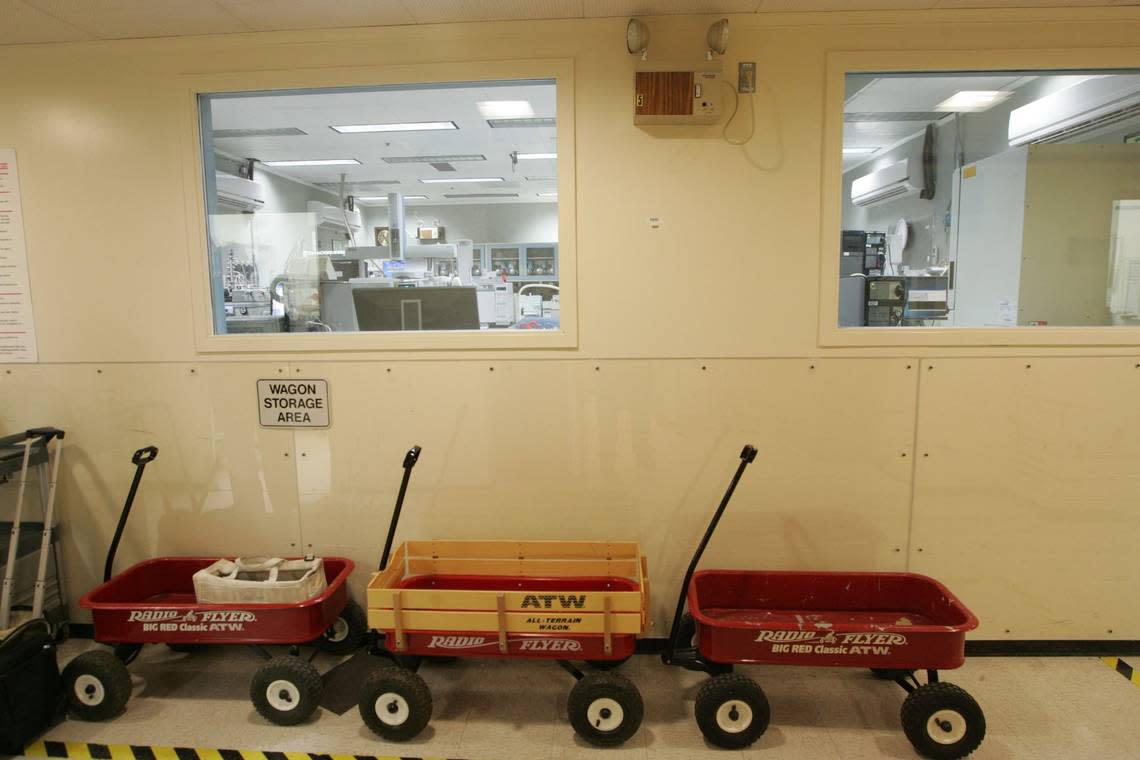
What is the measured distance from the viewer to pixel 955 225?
3002 millimetres

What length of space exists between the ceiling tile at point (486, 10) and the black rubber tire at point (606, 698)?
7.61 feet

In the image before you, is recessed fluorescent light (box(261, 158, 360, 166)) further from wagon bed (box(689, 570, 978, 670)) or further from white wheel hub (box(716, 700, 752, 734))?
white wheel hub (box(716, 700, 752, 734))

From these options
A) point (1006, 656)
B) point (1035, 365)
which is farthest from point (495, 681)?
point (1035, 365)

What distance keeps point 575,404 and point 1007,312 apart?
75.0 inches

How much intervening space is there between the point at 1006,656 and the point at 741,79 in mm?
2511

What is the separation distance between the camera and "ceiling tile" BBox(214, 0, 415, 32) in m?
2.08

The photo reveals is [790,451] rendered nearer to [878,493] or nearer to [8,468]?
[878,493]

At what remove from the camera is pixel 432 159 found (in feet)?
25.2

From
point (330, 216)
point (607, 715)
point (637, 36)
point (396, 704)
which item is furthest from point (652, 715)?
point (330, 216)

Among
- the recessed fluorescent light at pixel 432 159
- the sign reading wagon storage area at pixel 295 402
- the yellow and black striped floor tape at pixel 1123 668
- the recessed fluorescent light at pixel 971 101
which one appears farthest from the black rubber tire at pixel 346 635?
the recessed fluorescent light at pixel 432 159

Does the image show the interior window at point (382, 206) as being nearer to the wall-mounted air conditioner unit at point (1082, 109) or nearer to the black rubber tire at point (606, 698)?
the black rubber tire at point (606, 698)

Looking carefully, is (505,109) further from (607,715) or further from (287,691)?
(607,715)

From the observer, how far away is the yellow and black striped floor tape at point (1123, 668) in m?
2.26

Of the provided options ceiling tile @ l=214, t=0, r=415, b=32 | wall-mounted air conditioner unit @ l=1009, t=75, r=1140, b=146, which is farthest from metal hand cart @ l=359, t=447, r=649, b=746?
wall-mounted air conditioner unit @ l=1009, t=75, r=1140, b=146
